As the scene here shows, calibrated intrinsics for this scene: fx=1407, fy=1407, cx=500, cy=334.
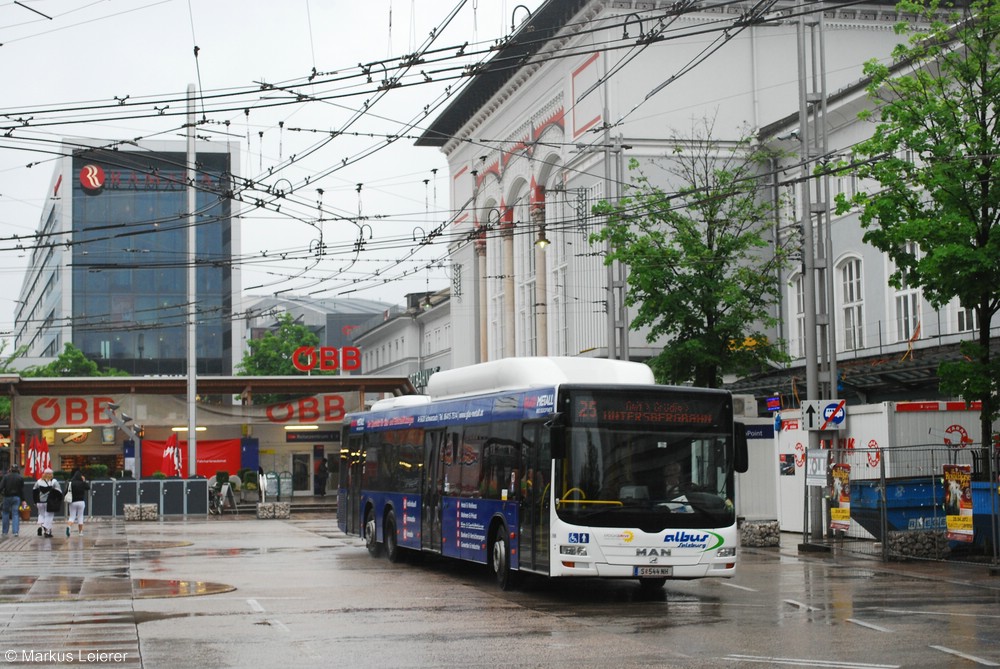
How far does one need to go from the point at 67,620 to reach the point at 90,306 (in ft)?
309

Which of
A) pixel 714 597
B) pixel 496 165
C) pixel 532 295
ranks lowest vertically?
pixel 714 597

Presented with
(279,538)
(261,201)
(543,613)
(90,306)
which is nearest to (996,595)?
(543,613)

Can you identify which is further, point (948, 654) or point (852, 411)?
point (852, 411)

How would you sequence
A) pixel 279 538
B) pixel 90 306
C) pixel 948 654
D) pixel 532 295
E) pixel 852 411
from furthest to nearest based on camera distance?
pixel 90 306, pixel 532 295, pixel 279 538, pixel 852 411, pixel 948 654

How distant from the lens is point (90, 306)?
10588 centimetres

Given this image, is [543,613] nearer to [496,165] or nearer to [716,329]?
[716,329]

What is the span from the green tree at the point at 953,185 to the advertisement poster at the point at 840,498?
359cm

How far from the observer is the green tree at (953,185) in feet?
75.7

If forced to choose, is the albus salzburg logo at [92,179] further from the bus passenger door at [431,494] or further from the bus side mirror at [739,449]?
the bus side mirror at [739,449]

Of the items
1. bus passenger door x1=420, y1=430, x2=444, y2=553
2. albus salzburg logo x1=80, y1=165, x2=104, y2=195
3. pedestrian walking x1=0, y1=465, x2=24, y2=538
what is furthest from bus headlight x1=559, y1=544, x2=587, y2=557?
albus salzburg logo x1=80, y1=165, x2=104, y2=195

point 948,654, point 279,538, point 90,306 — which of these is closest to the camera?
point 948,654

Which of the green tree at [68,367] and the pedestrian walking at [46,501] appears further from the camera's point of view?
the green tree at [68,367]

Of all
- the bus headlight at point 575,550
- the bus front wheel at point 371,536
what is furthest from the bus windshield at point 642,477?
the bus front wheel at point 371,536

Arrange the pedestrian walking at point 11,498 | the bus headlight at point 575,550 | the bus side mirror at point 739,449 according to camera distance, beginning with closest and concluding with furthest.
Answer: the bus headlight at point 575,550 < the bus side mirror at point 739,449 < the pedestrian walking at point 11,498
